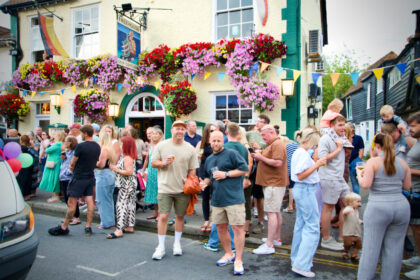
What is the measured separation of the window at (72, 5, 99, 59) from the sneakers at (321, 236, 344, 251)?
1075 centimetres

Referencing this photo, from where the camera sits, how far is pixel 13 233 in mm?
3156

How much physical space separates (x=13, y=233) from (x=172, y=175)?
2.16 m

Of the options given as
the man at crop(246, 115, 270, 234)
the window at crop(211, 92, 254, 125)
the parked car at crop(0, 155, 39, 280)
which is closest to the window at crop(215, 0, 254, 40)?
the window at crop(211, 92, 254, 125)

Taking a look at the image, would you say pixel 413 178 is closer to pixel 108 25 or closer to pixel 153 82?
pixel 153 82

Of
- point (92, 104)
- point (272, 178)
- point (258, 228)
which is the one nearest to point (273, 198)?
point (272, 178)

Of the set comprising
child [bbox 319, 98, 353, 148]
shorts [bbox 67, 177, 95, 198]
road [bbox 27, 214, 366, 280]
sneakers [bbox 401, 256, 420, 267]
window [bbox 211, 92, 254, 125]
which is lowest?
road [bbox 27, 214, 366, 280]

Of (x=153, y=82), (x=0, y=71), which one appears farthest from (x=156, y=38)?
(x=0, y=71)

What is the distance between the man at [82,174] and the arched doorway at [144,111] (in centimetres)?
552

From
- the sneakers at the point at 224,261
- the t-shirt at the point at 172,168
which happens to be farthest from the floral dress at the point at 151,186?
the sneakers at the point at 224,261

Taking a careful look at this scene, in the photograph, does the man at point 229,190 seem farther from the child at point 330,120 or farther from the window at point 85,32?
the window at point 85,32

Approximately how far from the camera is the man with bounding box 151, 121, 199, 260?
475 cm

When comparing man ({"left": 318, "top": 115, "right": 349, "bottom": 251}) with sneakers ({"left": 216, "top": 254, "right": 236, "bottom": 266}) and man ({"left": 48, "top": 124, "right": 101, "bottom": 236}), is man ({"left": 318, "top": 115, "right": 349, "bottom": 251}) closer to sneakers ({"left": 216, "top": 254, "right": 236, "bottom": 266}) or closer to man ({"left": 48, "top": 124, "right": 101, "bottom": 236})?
sneakers ({"left": 216, "top": 254, "right": 236, "bottom": 266})

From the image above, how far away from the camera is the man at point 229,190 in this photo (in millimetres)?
4172

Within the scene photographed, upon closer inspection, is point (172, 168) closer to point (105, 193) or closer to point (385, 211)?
point (105, 193)
